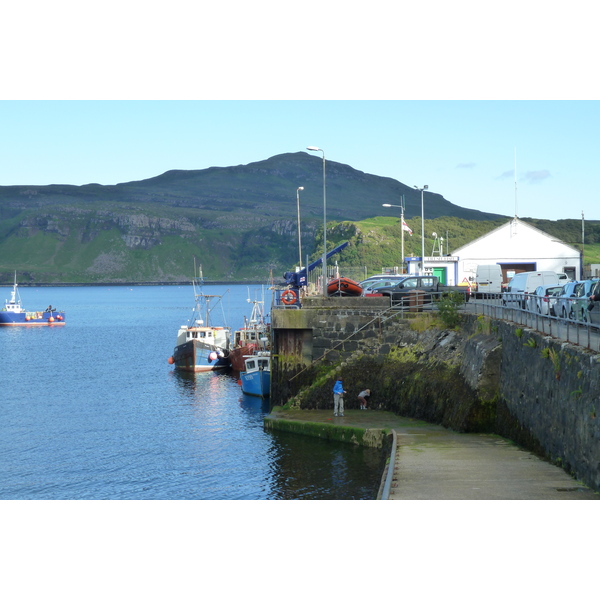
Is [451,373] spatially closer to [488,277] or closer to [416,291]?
[416,291]

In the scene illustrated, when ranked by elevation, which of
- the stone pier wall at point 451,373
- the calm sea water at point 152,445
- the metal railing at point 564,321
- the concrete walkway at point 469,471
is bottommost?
the calm sea water at point 152,445

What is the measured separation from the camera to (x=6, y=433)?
4084 centimetres

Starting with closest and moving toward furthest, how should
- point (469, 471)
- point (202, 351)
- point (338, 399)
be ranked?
point (469, 471) < point (338, 399) < point (202, 351)

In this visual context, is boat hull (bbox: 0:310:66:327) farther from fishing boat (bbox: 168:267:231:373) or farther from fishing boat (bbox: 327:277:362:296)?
fishing boat (bbox: 327:277:362:296)

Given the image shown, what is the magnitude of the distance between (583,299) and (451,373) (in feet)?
31.9

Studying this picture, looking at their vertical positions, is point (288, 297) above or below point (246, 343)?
above

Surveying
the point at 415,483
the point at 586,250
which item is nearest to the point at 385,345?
the point at 415,483

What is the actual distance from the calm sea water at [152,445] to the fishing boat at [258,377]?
633mm

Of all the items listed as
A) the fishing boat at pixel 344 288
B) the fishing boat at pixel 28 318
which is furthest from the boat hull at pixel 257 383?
the fishing boat at pixel 28 318

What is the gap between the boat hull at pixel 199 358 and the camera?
64.8 m

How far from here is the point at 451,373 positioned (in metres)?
32.7

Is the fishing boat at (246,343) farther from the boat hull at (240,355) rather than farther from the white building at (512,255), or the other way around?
the white building at (512,255)

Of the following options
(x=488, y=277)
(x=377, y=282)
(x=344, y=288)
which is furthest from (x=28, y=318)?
(x=344, y=288)

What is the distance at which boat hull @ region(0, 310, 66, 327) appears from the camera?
444 ft
